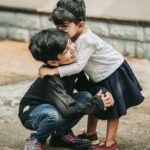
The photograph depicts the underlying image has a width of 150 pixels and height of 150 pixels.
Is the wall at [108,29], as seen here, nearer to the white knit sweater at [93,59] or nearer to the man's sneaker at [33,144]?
the white knit sweater at [93,59]

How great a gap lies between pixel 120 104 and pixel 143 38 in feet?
12.1

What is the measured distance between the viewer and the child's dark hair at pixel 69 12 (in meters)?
4.10

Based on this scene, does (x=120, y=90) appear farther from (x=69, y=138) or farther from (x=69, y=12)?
(x=69, y=12)

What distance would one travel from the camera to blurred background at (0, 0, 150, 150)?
495cm

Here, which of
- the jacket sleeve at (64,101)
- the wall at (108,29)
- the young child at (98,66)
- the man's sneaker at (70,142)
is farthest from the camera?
the wall at (108,29)

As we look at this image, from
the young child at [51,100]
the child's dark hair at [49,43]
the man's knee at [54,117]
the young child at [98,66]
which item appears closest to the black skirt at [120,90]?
the young child at [98,66]

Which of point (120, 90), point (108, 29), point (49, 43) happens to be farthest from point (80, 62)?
point (108, 29)

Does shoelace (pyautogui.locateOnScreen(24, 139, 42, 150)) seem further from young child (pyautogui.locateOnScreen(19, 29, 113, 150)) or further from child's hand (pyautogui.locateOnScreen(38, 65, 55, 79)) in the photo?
child's hand (pyautogui.locateOnScreen(38, 65, 55, 79))

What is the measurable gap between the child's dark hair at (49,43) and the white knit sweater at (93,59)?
14cm

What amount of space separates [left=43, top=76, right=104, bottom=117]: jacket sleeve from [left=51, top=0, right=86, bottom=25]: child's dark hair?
44 cm

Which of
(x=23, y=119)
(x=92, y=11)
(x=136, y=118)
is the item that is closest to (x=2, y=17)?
(x=92, y=11)

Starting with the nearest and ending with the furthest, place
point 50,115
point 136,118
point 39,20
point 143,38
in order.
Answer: point 50,115, point 136,118, point 143,38, point 39,20

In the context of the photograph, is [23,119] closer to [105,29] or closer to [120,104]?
[120,104]

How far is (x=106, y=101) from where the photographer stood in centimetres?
415
